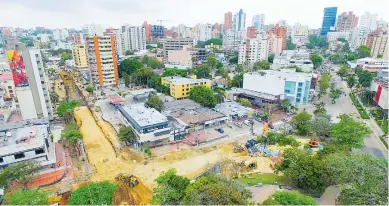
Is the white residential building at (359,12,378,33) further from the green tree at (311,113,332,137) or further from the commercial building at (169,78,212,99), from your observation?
the green tree at (311,113,332,137)

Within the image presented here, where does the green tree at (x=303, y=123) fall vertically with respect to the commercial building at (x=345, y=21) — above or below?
below

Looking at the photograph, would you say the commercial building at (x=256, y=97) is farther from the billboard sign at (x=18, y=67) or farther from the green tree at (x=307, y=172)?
the billboard sign at (x=18, y=67)

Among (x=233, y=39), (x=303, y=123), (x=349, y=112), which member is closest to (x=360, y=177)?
(x=303, y=123)

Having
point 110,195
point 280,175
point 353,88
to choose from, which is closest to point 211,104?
point 280,175

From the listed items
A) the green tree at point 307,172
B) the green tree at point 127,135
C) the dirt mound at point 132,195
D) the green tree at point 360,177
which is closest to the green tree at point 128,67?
the green tree at point 127,135

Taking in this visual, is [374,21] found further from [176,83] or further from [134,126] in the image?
[134,126]

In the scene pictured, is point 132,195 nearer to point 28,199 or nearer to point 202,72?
point 28,199

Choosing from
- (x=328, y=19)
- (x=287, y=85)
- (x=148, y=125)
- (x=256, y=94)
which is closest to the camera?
(x=148, y=125)
